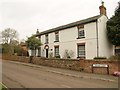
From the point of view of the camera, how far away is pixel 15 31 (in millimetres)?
71375

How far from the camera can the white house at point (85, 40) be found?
26328mm

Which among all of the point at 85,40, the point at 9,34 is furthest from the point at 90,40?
the point at 9,34

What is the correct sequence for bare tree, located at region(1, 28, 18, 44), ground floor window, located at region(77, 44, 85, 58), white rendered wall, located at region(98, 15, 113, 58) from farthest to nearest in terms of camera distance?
bare tree, located at region(1, 28, 18, 44)
ground floor window, located at region(77, 44, 85, 58)
white rendered wall, located at region(98, 15, 113, 58)

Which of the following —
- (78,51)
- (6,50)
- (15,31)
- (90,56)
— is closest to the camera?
(90,56)

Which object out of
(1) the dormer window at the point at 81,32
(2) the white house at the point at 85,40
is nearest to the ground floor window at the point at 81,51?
(2) the white house at the point at 85,40

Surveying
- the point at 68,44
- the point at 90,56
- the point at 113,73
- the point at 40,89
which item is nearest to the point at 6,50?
the point at 68,44

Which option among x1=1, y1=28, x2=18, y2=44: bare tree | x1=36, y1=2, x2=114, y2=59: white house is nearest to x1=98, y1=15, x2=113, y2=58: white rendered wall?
x1=36, y1=2, x2=114, y2=59: white house

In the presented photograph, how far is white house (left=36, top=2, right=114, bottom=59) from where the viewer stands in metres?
26.3

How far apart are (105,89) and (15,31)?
63362 millimetres

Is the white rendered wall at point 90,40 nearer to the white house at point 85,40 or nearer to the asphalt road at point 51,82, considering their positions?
the white house at point 85,40

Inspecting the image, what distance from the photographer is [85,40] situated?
2747 cm

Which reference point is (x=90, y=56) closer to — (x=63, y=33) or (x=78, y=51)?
(x=78, y=51)

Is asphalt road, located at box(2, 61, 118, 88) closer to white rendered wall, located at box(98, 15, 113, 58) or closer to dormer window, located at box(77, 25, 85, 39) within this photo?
white rendered wall, located at box(98, 15, 113, 58)

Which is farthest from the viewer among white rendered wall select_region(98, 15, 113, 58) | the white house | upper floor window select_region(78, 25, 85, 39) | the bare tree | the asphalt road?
the bare tree
